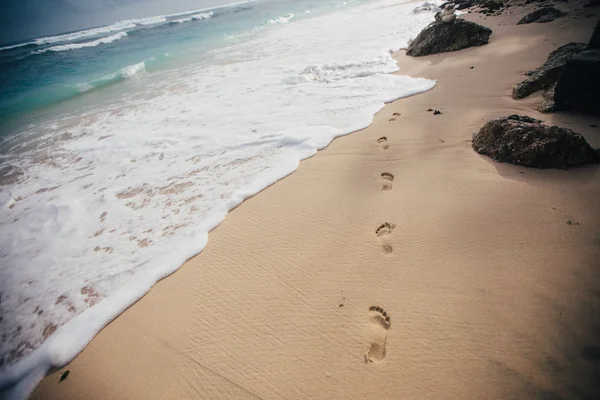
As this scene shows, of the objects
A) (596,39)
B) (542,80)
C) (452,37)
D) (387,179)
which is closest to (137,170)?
(387,179)

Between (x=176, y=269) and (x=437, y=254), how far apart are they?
2.44 metres

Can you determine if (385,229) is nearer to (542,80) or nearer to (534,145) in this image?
(534,145)

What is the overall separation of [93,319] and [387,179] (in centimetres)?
327

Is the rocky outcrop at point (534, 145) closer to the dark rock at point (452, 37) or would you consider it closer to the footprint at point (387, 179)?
the footprint at point (387, 179)

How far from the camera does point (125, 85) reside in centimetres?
1070

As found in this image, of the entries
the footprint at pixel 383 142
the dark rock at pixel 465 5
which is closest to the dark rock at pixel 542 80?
the footprint at pixel 383 142

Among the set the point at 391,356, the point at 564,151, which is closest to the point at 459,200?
the point at 564,151

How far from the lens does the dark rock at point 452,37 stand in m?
7.49

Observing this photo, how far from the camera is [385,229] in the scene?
2623 mm

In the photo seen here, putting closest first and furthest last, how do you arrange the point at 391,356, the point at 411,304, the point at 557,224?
the point at 391,356 → the point at 411,304 → the point at 557,224

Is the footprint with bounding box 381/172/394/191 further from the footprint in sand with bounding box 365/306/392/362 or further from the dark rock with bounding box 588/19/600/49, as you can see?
the dark rock with bounding box 588/19/600/49

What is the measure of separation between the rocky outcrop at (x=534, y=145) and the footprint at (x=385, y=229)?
1.60 metres

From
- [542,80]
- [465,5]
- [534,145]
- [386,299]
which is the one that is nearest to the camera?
[386,299]

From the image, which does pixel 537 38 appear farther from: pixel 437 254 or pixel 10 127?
pixel 10 127
